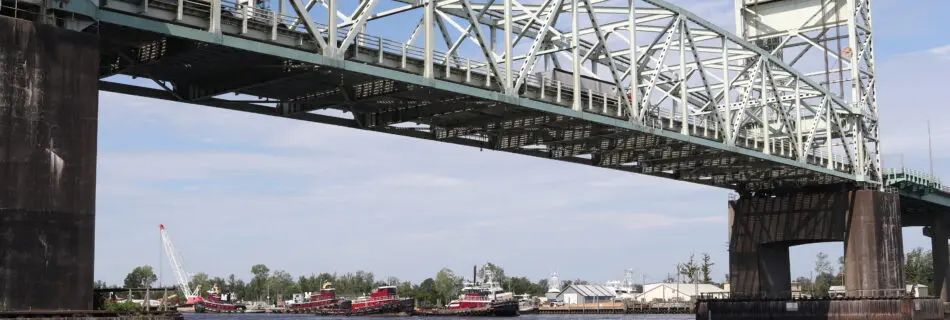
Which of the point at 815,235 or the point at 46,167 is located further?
the point at 815,235

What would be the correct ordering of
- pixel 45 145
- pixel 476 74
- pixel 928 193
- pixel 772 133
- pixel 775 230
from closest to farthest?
1. pixel 45 145
2. pixel 476 74
3. pixel 772 133
4. pixel 775 230
5. pixel 928 193

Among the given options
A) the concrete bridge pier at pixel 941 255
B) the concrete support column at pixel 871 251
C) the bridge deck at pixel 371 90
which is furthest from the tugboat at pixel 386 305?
the bridge deck at pixel 371 90

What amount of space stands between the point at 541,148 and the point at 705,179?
2502 centimetres

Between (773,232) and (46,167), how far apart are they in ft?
229

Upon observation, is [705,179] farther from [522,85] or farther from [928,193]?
[522,85]

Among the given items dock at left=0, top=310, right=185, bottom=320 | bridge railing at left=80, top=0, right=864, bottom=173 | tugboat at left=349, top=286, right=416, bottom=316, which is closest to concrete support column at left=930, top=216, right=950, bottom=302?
bridge railing at left=80, top=0, right=864, bottom=173

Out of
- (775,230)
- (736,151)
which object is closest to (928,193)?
(775,230)

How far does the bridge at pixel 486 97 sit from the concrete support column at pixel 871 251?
0.16 m

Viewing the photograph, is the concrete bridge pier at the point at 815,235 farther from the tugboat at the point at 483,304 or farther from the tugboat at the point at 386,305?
the tugboat at the point at 386,305

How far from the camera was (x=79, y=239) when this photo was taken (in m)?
35.3

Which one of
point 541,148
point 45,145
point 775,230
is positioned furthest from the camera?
point 775,230

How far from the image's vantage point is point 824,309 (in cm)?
8838

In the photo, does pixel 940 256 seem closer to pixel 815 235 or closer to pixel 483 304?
pixel 815 235

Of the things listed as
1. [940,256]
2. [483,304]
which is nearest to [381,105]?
[940,256]
